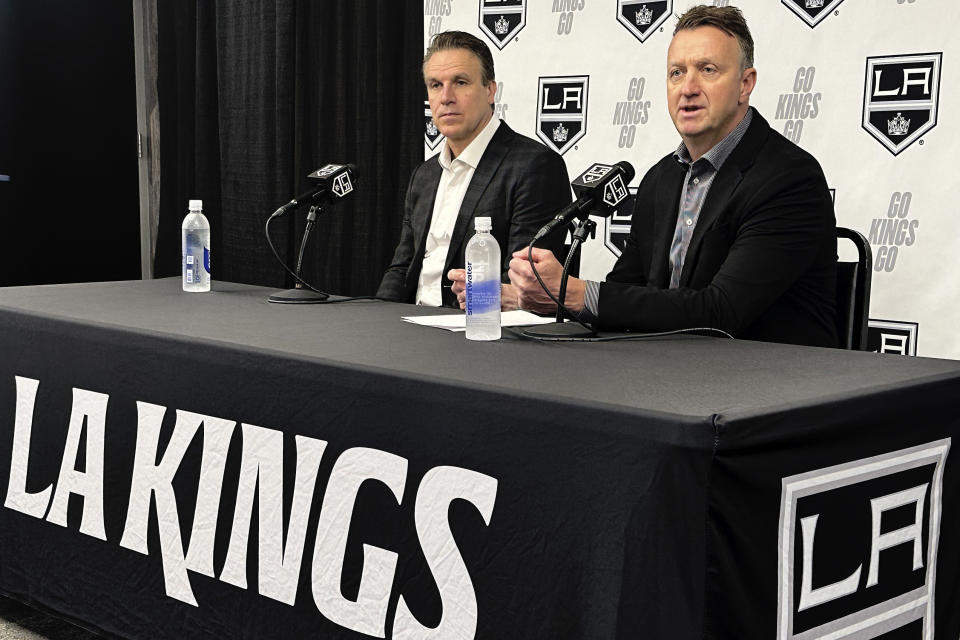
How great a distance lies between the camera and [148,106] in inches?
174

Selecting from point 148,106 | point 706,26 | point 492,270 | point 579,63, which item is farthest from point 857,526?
point 148,106

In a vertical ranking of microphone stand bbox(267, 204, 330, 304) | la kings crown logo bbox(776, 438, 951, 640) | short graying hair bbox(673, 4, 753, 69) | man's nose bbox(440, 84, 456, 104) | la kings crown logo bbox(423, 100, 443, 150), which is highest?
short graying hair bbox(673, 4, 753, 69)

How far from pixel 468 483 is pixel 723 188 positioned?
890 mm

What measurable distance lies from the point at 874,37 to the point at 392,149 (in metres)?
1.73

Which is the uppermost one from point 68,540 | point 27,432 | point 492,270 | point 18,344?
point 492,270

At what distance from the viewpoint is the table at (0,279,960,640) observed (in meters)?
1.01

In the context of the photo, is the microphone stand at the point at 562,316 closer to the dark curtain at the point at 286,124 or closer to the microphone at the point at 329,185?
the microphone at the point at 329,185

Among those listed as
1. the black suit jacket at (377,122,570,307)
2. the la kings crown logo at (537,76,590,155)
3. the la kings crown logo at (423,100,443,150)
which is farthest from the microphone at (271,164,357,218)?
the la kings crown logo at (423,100,443,150)

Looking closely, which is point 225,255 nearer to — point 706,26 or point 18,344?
point 18,344

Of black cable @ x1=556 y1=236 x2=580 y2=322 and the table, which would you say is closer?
the table

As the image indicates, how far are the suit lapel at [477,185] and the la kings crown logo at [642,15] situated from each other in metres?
0.65

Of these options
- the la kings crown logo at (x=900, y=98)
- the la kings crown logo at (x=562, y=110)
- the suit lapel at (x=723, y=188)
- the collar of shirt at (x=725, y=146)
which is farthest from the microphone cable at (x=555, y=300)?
the la kings crown logo at (x=562, y=110)

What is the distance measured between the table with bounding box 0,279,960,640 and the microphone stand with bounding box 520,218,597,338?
8cm

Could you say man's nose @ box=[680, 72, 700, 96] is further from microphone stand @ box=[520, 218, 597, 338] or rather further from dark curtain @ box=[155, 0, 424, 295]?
dark curtain @ box=[155, 0, 424, 295]
